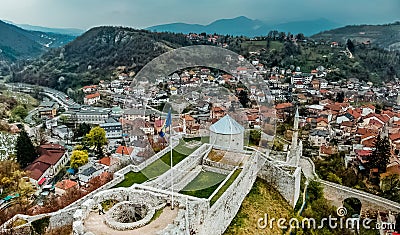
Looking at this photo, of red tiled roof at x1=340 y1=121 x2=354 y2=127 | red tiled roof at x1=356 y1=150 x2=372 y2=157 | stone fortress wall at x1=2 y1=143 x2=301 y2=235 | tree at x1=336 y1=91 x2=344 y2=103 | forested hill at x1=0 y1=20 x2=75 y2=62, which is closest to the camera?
stone fortress wall at x1=2 y1=143 x2=301 y2=235

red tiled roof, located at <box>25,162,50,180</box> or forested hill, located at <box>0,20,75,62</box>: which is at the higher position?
forested hill, located at <box>0,20,75,62</box>

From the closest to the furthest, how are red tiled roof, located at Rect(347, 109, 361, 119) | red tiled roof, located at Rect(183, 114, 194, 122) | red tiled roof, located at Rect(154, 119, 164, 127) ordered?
red tiled roof, located at Rect(183, 114, 194, 122), red tiled roof, located at Rect(154, 119, 164, 127), red tiled roof, located at Rect(347, 109, 361, 119)

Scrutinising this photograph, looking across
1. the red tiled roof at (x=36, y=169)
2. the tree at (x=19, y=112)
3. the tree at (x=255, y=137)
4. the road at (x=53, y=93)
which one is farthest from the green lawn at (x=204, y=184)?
the road at (x=53, y=93)

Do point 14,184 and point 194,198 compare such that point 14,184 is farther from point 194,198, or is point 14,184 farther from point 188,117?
point 194,198

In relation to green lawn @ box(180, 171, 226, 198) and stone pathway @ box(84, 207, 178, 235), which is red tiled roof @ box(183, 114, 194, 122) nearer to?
green lawn @ box(180, 171, 226, 198)

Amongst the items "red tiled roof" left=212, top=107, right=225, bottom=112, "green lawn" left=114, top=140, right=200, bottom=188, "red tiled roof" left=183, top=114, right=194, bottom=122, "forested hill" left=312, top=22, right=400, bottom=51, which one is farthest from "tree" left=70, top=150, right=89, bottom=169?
"forested hill" left=312, top=22, right=400, bottom=51

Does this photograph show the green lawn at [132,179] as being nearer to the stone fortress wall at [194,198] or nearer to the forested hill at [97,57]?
the stone fortress wall at [194,198]

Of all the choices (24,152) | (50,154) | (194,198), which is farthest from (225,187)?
(50,154)
